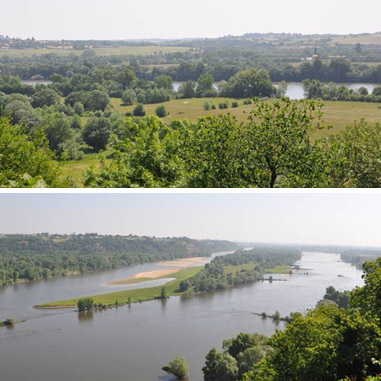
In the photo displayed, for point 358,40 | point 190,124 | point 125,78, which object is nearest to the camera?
point 190,124

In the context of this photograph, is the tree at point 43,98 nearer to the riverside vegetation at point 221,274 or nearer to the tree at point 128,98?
the tree at point 128,98

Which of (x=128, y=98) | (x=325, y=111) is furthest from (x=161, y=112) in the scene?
(x=325, y=111)

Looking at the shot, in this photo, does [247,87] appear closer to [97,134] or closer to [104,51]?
[97,134]

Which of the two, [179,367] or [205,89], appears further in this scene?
[205,89]

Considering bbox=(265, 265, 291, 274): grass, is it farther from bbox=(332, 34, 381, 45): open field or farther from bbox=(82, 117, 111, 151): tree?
bbox=(332, 34, 381, 45): open field

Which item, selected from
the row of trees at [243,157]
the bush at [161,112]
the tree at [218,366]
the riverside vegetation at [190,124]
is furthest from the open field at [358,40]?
the tree at [218,366]

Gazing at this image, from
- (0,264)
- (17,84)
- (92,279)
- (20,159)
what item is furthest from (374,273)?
(17,84)

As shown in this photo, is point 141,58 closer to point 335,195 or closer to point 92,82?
point 92,82
